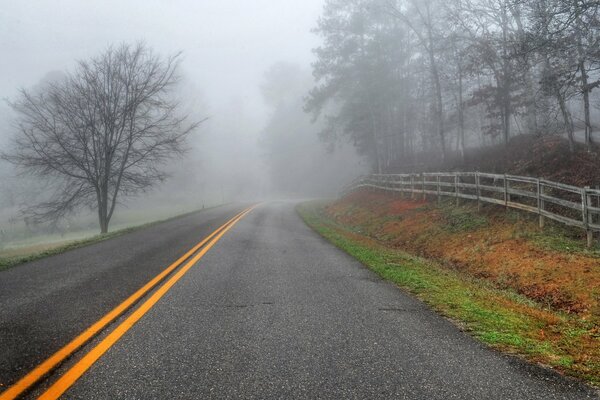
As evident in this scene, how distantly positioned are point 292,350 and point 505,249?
25.2 ft

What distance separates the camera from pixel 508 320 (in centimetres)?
485

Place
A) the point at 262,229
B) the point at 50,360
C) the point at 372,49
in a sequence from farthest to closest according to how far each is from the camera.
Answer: the point at 372,49, the point at 262,229, the point at 50,360

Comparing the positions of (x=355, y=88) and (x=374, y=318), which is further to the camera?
(x=355, y=88)

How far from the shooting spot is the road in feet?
9.73

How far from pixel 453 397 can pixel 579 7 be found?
10578 millimetres

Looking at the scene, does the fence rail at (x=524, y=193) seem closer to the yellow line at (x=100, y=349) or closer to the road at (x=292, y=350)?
the road at (x=292, y=350)

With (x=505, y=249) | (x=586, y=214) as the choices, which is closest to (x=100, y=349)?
(x=505, y=249)

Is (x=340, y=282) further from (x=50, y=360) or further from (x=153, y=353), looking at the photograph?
(x=50, y=360)

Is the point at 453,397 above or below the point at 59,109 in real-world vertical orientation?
below

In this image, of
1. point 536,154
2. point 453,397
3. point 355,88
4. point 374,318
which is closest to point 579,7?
point 536,154

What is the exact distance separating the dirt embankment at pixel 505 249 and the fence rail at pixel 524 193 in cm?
41

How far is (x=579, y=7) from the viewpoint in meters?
9.38

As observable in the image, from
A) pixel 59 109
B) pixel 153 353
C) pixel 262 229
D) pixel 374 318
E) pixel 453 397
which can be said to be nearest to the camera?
pixel 453 397

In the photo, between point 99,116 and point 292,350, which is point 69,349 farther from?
point 99,116
